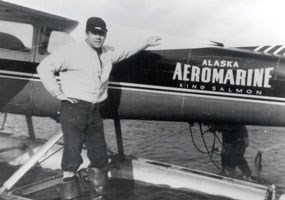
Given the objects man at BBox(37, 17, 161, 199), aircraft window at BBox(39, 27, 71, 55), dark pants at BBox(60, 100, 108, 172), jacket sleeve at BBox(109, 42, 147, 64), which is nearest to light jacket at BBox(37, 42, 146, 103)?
man at BBox(37, 17, 161, 199)

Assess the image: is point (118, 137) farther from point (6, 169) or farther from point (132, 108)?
point (6, 169)

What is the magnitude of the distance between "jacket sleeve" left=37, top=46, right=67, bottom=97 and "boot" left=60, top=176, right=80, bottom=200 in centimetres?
111

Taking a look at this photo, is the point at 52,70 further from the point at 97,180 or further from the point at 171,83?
the point at 171,83

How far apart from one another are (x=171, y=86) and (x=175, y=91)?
0.09 meters

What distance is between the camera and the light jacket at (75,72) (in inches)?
190

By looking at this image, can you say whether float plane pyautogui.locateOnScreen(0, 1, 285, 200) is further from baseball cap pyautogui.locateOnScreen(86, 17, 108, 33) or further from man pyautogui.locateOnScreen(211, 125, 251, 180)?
man pyautogui.locateOnScreen(211, 125, 251, 180)

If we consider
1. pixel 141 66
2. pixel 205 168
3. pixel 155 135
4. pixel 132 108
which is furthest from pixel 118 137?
pixel 155 135

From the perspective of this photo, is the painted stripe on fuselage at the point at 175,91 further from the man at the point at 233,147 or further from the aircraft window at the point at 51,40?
the man at the point at 233,147

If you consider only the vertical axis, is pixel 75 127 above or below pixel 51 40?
below

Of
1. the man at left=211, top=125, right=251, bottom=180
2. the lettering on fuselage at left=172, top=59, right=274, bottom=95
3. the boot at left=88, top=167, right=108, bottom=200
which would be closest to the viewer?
the boot at left=88, top=167, right=108, bottom=200

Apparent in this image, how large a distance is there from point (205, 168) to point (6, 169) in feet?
17.4

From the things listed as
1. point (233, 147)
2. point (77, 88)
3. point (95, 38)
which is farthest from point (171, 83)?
point (233, 147)

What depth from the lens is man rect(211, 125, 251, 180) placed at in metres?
8.10

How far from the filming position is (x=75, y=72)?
16.3ft
